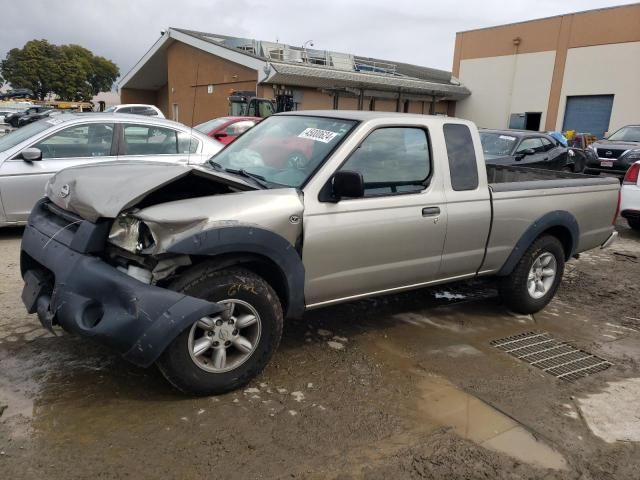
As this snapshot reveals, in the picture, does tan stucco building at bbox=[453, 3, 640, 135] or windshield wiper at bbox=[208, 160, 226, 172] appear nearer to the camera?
windshield wiper at bbox=[208, 160, 226, 172]

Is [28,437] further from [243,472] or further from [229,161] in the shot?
[229,161]

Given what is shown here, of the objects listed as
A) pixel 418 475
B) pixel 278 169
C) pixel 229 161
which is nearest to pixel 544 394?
pixel 418 475

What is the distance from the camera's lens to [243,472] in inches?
104

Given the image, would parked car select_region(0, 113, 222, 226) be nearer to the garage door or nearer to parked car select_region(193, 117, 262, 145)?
parked car select_region(193, 117, 262, 145)

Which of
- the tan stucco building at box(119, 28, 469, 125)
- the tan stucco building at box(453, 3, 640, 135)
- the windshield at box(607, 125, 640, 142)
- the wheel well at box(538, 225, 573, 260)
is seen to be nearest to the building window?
the tan stucco building at box(119, 28, 469, 125)

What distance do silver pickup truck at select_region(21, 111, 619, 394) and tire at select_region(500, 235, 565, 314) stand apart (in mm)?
148

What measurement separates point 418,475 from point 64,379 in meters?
2.24

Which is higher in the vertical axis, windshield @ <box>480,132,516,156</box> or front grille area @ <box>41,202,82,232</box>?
windshield @ <box>480,132,516,156</box>

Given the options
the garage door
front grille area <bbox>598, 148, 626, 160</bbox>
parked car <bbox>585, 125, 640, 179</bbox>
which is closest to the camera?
parked car <bbox>585, 125, 640, 179</bbox>

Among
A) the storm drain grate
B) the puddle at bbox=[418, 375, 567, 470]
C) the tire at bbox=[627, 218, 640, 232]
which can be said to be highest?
the tire at bbox=[627, 218, 640, 232]

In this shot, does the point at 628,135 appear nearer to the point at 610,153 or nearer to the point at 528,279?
the point at 610,153

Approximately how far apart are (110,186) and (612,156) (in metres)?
14.6

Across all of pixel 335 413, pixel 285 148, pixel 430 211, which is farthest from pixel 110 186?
pixel 430 211

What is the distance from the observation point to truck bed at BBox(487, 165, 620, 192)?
15.7 feet
